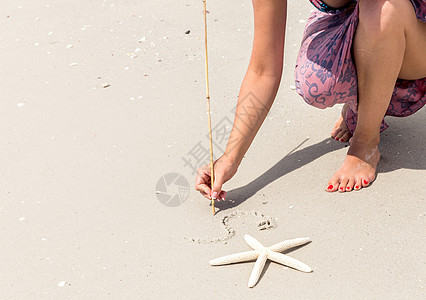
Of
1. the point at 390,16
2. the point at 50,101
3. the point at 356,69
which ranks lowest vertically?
the point at 50,101

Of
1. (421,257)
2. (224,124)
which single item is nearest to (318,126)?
(224,124)

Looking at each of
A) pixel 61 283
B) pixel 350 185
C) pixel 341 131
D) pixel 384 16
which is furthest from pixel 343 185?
pixel 61 283

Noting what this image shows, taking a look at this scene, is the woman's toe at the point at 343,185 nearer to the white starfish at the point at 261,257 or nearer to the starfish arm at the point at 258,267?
the white starfish at the point at 261,257

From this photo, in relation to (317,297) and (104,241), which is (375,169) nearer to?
(317,297)

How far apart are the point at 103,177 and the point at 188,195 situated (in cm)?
49

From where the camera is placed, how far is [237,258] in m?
2.42

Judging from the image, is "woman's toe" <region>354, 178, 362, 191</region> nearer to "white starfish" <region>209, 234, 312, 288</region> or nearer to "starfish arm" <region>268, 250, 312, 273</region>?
"white starfish" <region>209, 234, 312, 288</region>

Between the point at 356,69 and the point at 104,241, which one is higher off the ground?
the point at 356,69

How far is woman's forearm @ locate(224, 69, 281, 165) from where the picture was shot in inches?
106

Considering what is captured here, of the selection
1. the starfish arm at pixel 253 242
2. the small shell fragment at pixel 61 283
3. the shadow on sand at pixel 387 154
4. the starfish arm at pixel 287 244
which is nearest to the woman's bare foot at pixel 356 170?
the shadow on sand at pixel 387 154

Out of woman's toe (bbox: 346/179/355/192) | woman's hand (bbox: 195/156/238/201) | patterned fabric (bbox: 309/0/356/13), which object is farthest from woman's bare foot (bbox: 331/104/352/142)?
woman's hand (bbox: 195/156/238/201)

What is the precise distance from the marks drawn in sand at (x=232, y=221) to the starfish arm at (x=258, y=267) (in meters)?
0.26

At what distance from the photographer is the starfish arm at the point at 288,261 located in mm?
2365

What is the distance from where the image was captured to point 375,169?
2.88m
